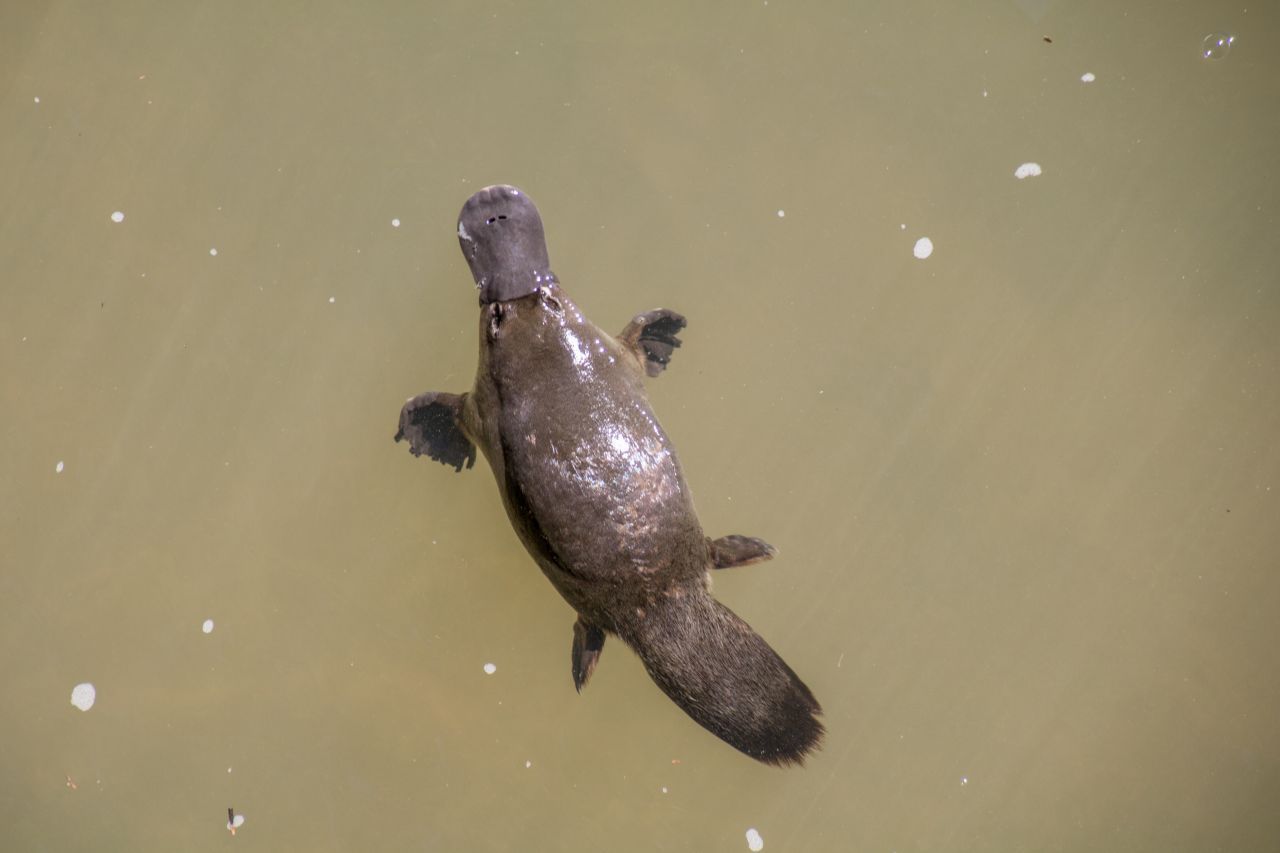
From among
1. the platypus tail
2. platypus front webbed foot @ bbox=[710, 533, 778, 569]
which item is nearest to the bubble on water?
platypus front webbed foot @ bbox=[710, 533, 778, 569]

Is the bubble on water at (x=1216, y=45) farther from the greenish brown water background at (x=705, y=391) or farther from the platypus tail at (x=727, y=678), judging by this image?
the platypus tail at (x=727, y=678)

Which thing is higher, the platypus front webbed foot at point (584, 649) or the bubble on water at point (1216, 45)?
the bubble on water at point (1216, 45)

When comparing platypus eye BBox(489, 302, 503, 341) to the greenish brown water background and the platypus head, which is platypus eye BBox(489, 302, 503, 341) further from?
the greenish brown water background

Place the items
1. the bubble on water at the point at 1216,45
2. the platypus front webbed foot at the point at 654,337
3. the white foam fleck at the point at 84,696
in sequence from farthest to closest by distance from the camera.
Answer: the white foam fleck at the point at 84,696 → the bubble on water at the point at 1216,45 → the platypus front webbed foot at the point at 654,337

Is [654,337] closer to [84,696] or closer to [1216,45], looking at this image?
[1216,45]

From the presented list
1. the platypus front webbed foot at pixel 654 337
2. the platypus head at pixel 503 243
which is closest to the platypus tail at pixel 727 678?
the platypus front webbed foot at pixel 654 337

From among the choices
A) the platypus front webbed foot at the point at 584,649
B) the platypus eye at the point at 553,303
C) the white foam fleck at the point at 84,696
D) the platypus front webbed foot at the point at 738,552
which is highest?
the platypus eye at the point at 553,303

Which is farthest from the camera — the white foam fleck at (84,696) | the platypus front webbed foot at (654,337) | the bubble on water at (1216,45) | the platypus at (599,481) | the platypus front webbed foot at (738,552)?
the white foam fleck at (84,696)
